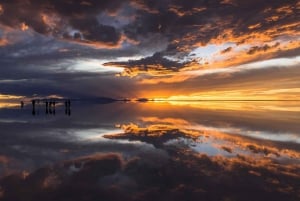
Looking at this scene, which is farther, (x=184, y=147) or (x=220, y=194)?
(x=184, y=147)

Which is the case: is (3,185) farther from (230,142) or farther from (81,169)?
(230,142)

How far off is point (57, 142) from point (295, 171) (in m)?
12.7

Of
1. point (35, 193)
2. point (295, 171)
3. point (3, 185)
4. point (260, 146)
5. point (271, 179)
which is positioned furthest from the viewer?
point (260, 146)

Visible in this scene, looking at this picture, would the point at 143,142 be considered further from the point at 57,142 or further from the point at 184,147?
the point at 57,142

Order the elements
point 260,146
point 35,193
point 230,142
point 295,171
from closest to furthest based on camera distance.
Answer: point 35,193 → point 295,171 → point 260,146 → point 230,142

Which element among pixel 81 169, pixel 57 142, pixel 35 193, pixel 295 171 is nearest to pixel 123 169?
pixel 81 169

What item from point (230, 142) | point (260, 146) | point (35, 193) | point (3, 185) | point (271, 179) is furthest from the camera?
point (230, 142)

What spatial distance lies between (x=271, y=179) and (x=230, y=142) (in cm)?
770

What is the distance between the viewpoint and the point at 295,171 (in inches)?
459

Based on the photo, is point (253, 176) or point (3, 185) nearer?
point (3, 185)

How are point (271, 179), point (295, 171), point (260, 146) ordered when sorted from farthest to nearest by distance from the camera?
1. point (260, 146)
2. point (295, 171)
3. point (271, 179)

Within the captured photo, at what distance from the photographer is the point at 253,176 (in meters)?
11.2

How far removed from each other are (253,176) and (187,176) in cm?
223

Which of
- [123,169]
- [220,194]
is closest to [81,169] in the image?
[123,169]
